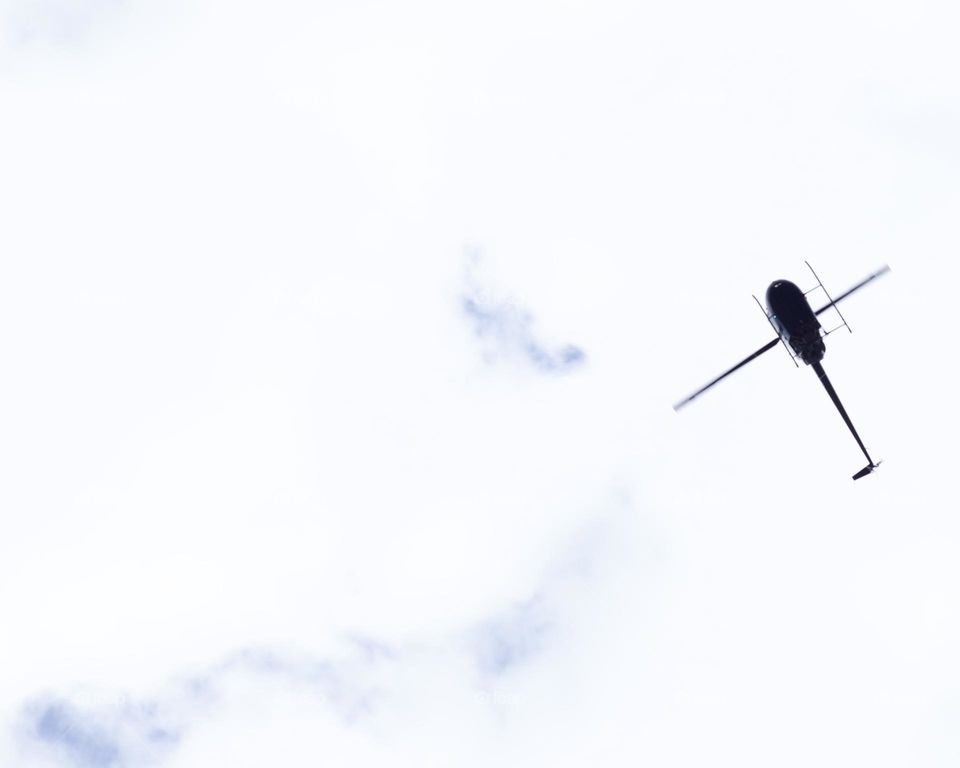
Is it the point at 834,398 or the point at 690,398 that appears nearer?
the point at 690,398

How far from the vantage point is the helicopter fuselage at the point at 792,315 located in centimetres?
4944

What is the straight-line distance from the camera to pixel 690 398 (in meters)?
51.5

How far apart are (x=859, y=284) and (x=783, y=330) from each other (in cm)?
470

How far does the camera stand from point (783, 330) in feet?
166

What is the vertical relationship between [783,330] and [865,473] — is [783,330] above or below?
above

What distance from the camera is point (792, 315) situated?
49656 millimetres

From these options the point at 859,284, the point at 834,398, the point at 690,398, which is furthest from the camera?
the point at 834,398

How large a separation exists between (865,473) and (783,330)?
1411cm

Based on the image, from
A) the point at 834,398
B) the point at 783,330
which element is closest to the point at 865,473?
the point at 834,398

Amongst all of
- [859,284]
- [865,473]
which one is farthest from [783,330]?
[865,473]

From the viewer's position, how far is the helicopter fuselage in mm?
49438

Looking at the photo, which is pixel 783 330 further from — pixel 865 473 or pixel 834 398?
pixel 865 473

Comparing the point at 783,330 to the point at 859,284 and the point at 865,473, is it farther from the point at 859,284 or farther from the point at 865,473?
the point at 865,473

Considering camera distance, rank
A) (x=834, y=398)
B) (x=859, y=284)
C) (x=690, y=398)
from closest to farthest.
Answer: (x=859, y=284) → (x=690, y=398) → (x=834, y=398)
